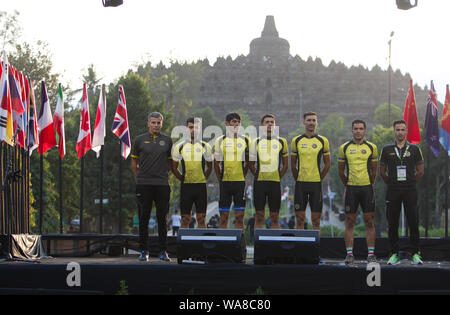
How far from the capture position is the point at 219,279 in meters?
8.48

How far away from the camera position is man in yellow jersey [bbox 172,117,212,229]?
11.0 meters

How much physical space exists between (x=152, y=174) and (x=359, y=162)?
3.05m

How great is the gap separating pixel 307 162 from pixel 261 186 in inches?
31.5

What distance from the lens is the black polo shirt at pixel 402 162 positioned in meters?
10.4

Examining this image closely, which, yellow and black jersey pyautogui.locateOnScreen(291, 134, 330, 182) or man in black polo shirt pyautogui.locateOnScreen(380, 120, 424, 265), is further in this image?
yellow and black jersey pyautogui.locateOnScreen(291, 134, 330, 182)

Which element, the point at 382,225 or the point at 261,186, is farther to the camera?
the point at 382,225

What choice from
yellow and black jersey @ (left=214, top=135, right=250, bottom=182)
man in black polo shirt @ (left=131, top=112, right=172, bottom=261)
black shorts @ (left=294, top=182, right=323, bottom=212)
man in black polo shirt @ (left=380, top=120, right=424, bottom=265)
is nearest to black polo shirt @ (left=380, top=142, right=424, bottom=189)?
man in black polo shirt @ (left=380, top=120, right=424, bottom=265)

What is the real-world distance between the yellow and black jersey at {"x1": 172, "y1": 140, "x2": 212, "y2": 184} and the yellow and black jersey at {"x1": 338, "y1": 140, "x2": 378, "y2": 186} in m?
2.20

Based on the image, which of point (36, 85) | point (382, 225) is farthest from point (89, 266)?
point (382, 225)

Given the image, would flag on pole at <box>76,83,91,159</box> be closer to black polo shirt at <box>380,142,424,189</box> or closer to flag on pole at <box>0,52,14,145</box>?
flag on pole at <box>0,52,14,145</box>

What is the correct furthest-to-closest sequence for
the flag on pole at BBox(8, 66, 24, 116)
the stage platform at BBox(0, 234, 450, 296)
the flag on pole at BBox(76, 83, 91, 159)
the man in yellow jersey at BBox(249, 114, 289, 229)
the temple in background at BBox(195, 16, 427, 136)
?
the temple in background at BBox(195, 16, 427, 136), the flag on pole at BBox(76, 83, 91, 159), the flag on pole at BBox(8, 66, 24, 116), the man in yellow jersey at BBox(249, 114, 289, 229), the stage platform at BBox(0, 234, 450, 296)

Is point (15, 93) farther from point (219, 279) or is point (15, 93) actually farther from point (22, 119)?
point (219, 279)
